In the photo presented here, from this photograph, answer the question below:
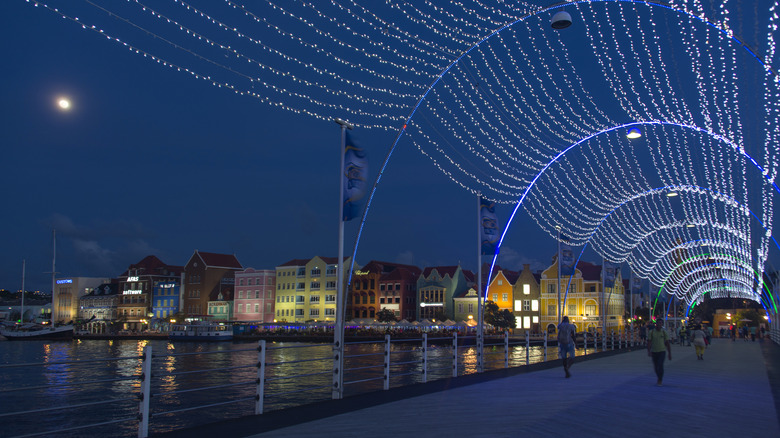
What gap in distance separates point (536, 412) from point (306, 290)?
8882 centimetres

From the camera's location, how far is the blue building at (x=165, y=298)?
371ft

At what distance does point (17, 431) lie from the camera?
14828 mm

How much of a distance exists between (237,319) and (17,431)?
91593mm

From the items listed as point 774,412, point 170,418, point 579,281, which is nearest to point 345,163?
point 170,418

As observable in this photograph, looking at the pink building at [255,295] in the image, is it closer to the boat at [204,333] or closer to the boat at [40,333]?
the boat at [204,333]

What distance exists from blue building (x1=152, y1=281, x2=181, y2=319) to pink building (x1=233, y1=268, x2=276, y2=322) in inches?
567

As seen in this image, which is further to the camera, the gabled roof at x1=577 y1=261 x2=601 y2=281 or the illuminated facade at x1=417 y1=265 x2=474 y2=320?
the illuminated facade at x1=417 y1=265 x2=474 y2=320

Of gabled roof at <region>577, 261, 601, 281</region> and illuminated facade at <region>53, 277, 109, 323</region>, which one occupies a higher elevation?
gabled roof at <region>577, 261, 601, 281</region>

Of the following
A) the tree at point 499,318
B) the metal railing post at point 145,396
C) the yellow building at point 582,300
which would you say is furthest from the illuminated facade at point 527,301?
the metal railing post at point 145,396

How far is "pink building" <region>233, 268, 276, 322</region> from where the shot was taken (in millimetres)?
101875

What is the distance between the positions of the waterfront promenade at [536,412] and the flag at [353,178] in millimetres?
3886

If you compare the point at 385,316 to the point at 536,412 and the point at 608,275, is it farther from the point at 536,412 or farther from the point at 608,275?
the point at 536,412

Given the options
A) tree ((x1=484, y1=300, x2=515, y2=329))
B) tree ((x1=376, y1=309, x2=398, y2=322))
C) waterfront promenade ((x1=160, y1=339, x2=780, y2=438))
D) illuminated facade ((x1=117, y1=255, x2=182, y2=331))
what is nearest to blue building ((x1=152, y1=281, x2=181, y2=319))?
illuminated facade ((x1=117, y1=255, x2=182, y2=331))

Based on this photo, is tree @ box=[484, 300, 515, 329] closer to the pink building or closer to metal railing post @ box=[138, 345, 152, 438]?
the pink building
